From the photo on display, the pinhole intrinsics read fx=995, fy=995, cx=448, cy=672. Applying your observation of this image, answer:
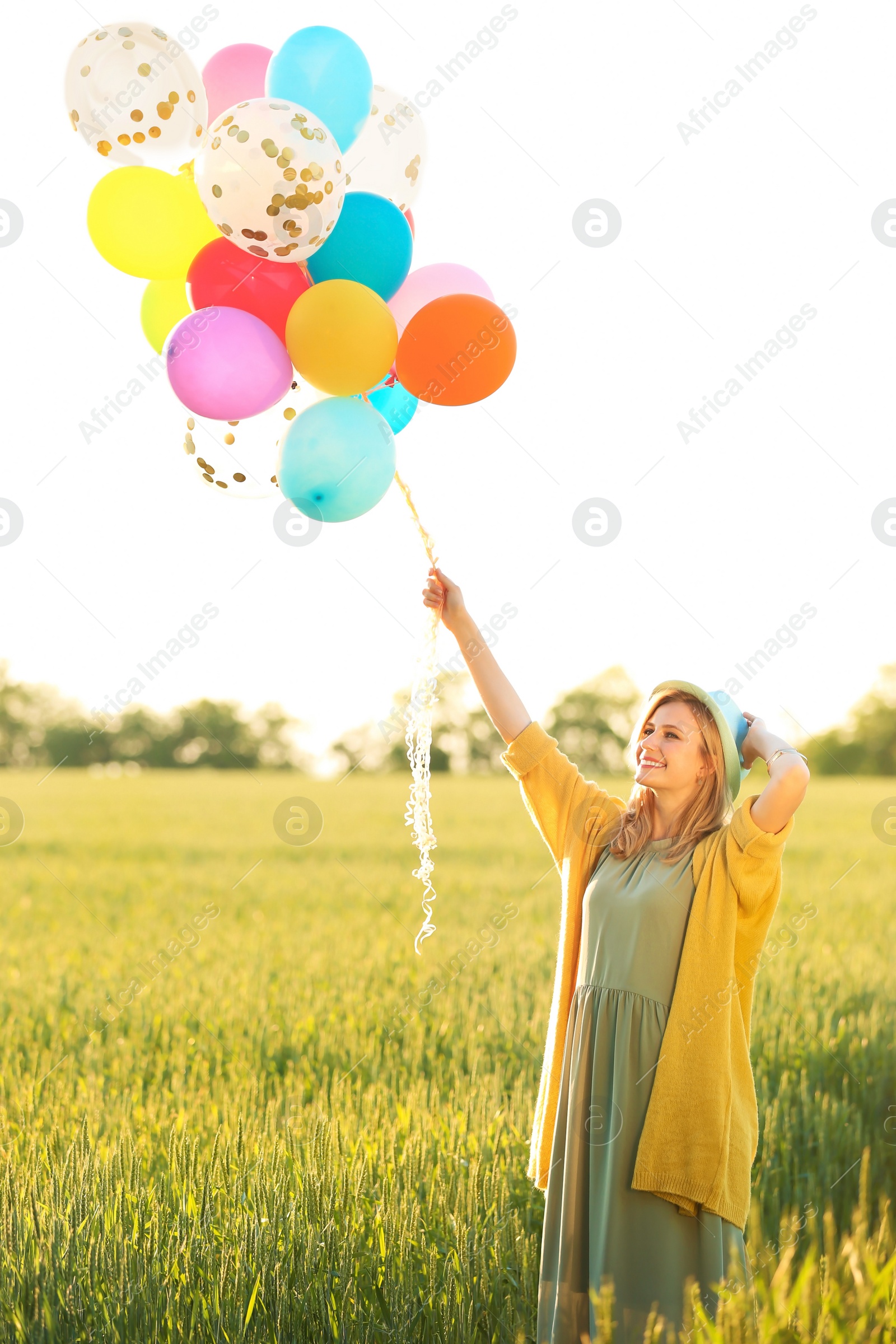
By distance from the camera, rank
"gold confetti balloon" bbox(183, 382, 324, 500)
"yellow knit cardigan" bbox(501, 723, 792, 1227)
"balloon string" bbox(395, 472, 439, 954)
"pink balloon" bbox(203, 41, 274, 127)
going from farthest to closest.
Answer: "pink balloon" bbox(203, 41, 274, 127) < "gold confetti balloon" bbox(183, 382, 324, 500) < "balloon string" bbox(395, 472, 439, 954) < "yellow knit cardigan" bbox(501, 723, 792, 1227)

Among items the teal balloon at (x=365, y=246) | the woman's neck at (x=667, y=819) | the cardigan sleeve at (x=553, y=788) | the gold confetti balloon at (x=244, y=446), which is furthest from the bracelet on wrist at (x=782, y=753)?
the teal balloon at (x=365, y=246)

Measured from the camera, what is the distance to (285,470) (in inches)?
117

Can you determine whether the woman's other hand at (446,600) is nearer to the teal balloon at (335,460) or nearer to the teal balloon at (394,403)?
the teal balloon at (335,460)

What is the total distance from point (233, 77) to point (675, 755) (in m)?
2.68

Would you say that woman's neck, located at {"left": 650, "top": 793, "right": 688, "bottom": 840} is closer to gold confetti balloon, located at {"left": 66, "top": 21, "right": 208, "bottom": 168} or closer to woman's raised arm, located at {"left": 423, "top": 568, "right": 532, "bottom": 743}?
woman's raised arm, located at {"left": 423, "top": 568, "right": 532, "bottom": 743}

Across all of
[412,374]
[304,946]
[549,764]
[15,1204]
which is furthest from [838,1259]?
[304,946]

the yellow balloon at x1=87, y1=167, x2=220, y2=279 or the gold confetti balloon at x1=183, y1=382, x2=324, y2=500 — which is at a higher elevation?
the yellow balloon at x1=87, y1=167, x2=220, y2=279

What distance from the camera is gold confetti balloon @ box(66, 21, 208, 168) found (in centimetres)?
313

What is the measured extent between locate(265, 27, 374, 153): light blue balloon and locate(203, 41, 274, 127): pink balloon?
0.56ft

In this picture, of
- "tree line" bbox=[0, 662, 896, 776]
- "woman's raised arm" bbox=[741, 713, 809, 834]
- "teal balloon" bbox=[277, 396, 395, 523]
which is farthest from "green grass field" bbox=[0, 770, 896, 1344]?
"tree line" bbox=[0, 662, 896, 776]

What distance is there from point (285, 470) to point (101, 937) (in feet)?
19.9

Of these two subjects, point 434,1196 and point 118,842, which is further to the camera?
point 118,842

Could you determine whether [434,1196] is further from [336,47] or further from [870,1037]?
[336,47]

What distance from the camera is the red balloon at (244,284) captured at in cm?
306
